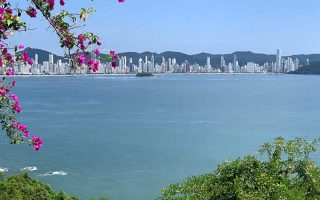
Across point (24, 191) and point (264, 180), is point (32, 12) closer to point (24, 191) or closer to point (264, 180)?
point (264, 180)

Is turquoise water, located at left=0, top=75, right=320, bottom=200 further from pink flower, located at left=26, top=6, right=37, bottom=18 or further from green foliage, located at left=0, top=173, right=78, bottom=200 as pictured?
pink flower, located at left=26, top=6, right=37, bottom=18

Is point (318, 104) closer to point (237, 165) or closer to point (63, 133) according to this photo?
point (63, 133)

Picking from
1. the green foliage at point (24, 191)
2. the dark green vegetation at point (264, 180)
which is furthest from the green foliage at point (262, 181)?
the green foliage at point (24, 191)

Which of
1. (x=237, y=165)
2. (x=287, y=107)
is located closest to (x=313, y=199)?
(x=237, y=165)

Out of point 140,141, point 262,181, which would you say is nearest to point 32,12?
point 262,181

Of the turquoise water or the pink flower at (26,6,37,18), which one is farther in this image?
the turquoise water

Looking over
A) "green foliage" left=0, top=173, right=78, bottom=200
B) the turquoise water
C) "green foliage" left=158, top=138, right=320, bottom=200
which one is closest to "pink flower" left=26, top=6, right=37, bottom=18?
"green foliage" left=158, top=138, right=320, bottom=200
